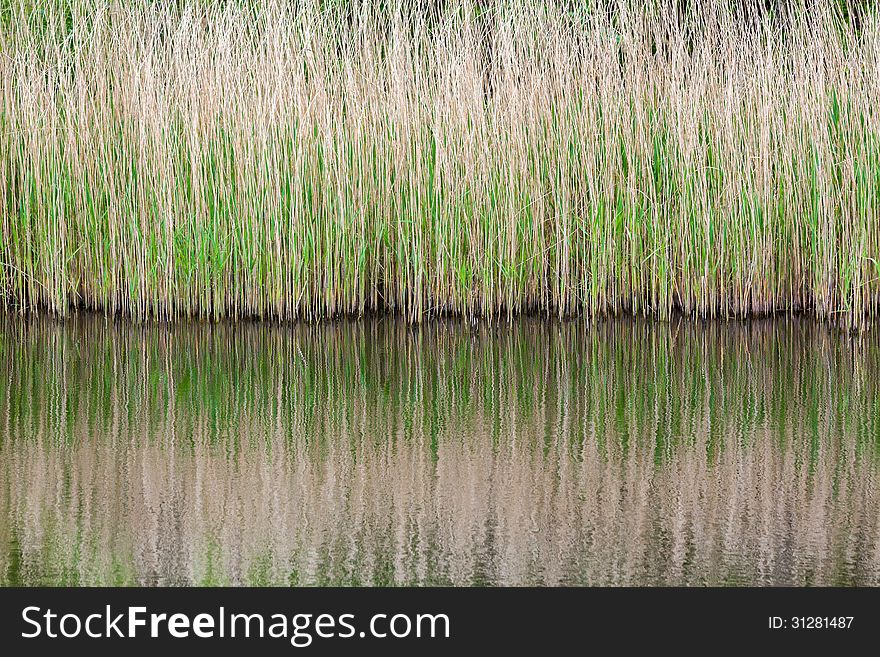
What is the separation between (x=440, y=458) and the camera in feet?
9.08

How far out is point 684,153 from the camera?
4.57 metres

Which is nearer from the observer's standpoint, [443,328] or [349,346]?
[349,346]

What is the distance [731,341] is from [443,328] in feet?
3.54

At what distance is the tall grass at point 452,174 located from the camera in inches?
178

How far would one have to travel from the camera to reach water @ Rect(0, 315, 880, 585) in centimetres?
217

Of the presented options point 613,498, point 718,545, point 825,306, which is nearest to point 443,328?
point 825,306

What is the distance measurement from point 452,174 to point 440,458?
80.6 inches

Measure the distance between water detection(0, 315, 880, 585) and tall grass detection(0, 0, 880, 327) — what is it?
0.35 meters

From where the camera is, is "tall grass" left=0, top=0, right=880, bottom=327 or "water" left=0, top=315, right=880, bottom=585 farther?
"tall grass" left=0, top=0, right=880, bottom=327

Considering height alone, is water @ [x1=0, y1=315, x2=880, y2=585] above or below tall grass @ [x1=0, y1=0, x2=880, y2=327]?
below

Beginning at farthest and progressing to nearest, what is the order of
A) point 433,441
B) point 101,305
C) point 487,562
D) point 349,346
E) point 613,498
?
point 101,305 < point 349,346 < point 433,441 < point 613,498 < point 487,562

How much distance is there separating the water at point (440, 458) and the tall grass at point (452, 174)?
35 cm

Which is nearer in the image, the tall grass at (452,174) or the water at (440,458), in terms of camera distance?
the water at (440,458)

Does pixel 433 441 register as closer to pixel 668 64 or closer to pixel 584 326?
pixel 584 326
